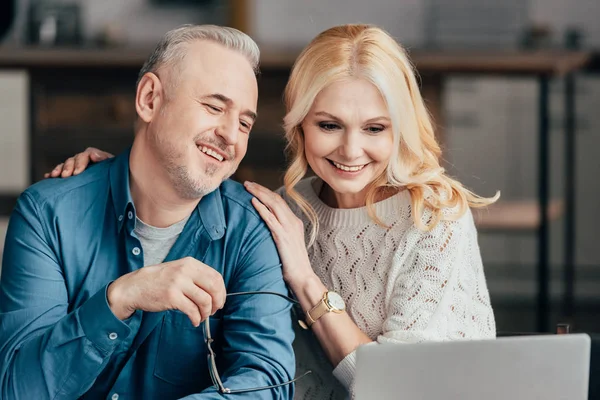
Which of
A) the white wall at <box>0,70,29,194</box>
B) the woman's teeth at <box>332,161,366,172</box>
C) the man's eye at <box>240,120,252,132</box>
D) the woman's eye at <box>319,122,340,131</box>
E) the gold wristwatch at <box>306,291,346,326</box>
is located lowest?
the white wall at <box>0,70,29,194</box>

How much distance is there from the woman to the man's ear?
160 mm

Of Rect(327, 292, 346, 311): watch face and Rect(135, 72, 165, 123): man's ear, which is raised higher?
Rect(135, 72, 165, 123): man's ear

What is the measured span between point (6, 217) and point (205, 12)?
159 cm

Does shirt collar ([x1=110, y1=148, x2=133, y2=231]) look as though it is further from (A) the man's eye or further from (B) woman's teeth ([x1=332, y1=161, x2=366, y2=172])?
(B) woman's teeth ([x1=332, y1=161, x2=366, y2=172])

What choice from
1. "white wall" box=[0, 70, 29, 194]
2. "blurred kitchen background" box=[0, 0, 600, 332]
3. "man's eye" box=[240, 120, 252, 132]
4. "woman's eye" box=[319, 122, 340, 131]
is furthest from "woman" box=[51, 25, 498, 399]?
"white wall" box=[0, 70, 29, 194]

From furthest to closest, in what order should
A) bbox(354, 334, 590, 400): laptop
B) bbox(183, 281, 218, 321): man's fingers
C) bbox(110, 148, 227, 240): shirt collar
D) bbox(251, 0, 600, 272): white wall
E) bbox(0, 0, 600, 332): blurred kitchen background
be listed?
1. bbox(251, 0, 600, 272): white wall
2. bbox(0, 0, 600, 332): blurred kitchen background
3. bbox(110, 148, 227, 240): shirt collar
4. bbox(183, 281, 218, 321): man's fingers
5. bbox(354, 334, 590, 400): laptop

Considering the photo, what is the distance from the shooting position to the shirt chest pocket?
1501mm

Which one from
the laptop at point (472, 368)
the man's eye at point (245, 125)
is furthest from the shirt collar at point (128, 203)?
the laptop at point (472, 368)

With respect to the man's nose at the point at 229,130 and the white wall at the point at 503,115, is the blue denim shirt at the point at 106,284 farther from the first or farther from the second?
the white wall at the point at 503,115

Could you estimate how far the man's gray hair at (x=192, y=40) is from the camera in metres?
1.55

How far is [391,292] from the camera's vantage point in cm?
164

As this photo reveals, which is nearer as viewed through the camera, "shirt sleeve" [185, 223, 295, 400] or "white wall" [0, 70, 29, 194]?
"shirt sleeve" [185, 223, 295, 400]

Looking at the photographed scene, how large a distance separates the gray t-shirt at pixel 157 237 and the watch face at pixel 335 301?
282 mm

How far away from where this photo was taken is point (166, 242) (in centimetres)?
156
